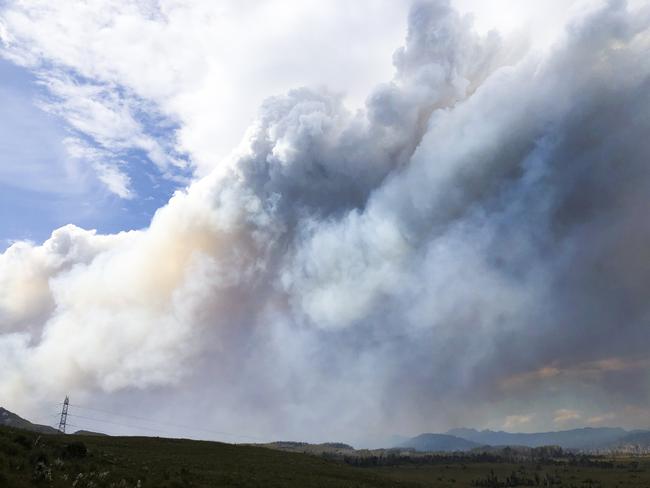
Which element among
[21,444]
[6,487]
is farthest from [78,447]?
[6,487]

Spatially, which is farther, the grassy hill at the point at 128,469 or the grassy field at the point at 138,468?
the grassy field at the point at 138,468

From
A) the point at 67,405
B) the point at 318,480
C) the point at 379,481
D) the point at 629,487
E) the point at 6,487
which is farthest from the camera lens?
the point at 67,405

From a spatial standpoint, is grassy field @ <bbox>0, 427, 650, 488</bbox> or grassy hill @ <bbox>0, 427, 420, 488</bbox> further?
grassy field @ <bbox>0, 427, 650, 488</bbox>

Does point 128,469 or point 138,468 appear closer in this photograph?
point 128,469

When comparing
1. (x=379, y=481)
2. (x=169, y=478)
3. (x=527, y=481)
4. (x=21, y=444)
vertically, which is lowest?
(x=527, y=481)

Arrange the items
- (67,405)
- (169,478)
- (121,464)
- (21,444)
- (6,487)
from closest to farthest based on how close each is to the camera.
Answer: (6,487)
(21,444)
(169,478)
(121,464)
(67,405)

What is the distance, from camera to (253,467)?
63688mm

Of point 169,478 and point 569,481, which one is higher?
point 169,478

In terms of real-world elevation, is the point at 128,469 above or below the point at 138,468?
above

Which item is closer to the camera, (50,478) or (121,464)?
(50,478)

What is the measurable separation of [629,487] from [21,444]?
7341 inches

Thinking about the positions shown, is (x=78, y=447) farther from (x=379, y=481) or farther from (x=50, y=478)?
(x=379, y=481)

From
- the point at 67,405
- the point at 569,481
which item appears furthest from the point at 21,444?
the point at 569,481

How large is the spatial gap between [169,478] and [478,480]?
7535 inches
